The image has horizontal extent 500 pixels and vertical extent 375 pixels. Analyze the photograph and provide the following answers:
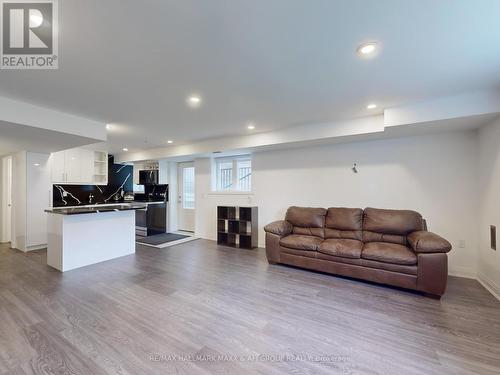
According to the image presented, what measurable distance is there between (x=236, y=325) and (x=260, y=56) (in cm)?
248

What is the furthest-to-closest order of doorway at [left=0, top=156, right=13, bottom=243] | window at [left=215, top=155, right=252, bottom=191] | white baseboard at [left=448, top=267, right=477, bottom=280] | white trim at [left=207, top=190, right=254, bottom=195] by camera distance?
window at [left=215, top=155, right=252, bottom=191] → white trim at [left=207, top=190, right=254, bottom=195] → doorway at [left=0, top=156, right=13, bottom=243] → white baseboard at [left=448, top=267, right=477, bottom=280]

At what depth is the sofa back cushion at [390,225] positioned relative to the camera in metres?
3.19

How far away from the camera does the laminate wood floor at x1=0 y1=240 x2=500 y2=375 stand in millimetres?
1616

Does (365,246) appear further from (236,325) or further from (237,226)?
(237,226)

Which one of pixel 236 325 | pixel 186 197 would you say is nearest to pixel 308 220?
pixel 236 325

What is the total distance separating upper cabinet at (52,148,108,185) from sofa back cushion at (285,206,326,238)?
545cm

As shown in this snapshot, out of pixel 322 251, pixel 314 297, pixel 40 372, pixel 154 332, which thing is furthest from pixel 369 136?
pixel 40 372

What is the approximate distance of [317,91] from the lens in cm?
252

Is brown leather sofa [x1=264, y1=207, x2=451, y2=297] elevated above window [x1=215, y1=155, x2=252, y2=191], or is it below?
below

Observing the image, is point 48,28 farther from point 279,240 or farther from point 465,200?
point 465,200

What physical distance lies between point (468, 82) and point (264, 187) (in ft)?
11.4

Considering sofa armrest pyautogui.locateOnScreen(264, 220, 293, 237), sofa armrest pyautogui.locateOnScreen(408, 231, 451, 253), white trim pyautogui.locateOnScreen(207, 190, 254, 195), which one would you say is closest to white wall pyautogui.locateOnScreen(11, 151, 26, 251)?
white trim pyautogui.locateOnScreen(207, 190, 254, 195)

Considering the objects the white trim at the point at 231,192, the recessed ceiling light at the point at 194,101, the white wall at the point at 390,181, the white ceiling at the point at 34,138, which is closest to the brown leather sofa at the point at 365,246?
the white wall at the point at 390,181

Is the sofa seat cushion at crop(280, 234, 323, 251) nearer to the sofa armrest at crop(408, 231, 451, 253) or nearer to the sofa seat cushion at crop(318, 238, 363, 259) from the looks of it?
the sofa seat cushion at crop(318, 238, 363, 259)
